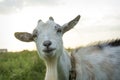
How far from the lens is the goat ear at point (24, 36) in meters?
8.80

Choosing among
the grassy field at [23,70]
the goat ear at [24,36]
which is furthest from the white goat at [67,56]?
the grassy field at [23,70]

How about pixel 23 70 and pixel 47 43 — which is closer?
pixel 47 43

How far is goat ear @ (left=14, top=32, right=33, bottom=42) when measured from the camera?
8805 mm

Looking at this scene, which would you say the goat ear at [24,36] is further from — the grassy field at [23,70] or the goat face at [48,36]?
the grassy field at [23,70]

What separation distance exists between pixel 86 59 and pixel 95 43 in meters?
0.92

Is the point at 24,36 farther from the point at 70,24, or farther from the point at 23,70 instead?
the point at 23,70

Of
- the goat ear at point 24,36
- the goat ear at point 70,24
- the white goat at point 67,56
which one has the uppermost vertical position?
the goat ear at point 70,24

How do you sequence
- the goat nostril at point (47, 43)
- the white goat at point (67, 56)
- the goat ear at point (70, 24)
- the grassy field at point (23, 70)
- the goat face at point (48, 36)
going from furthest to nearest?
the grassy field at point (23, 70) → the goat ear at point (70, 24) → the white goat at point (67, 56) → the goat face at point (48, 36) → the goat nostril at point (47, 43)

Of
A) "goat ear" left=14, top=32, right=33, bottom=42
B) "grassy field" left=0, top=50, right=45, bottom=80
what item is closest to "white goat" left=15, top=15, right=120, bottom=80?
"goat ear" left=14, top=32, right=33, bottom=42

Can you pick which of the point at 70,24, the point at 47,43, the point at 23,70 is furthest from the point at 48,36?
the point at 23,70

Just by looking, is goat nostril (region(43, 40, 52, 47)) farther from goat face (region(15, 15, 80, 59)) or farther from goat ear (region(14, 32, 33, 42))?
A: goat ear (region(14, 32, 33, 42))

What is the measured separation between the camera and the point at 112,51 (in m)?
10.0

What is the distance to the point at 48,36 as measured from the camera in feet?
26.9

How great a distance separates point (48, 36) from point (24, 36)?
32.7 inches
